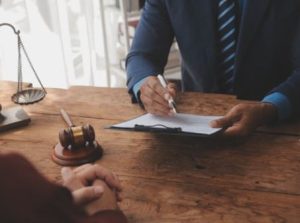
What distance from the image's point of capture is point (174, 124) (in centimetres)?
114

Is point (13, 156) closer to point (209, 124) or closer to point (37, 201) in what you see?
point (37, 201)

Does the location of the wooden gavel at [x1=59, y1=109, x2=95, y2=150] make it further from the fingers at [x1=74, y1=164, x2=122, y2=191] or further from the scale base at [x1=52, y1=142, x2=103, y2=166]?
the fingers at [x1=74, y1=164, x2=122, y2=191]

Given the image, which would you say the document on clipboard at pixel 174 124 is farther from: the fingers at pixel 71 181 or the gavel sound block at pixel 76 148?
the fingers at pixel 71 181

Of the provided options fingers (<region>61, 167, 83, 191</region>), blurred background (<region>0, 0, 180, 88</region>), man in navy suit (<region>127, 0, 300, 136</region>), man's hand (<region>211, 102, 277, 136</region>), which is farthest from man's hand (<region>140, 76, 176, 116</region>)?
blurred background (<region>0, 0, 180, 88</region>)

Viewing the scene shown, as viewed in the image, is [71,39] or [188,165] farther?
[71,39]

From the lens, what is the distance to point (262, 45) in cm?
144

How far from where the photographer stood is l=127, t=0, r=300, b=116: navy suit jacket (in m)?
1.39

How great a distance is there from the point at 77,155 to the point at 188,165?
253 mm

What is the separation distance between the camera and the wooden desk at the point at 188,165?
884mm

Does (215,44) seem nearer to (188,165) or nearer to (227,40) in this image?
(227,40)

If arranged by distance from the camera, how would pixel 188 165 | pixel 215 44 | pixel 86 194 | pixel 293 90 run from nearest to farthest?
pixel 86 194 → pixel 188 165 → pixel 293 90 → pixel 215 44

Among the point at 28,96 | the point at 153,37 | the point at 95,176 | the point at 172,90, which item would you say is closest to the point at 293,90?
the point at 172,90

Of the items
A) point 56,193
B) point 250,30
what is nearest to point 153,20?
point 250,30

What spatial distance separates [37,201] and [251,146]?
630 mm
